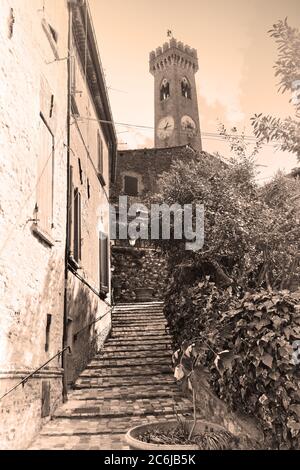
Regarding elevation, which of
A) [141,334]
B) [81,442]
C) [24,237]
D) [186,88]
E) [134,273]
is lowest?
[81,442]

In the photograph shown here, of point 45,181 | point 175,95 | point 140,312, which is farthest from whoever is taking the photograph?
point 175,95

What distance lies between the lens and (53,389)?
19.8ft

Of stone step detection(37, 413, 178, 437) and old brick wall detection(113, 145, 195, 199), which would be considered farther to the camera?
old brick wall detection(113, 145, 195, 199)

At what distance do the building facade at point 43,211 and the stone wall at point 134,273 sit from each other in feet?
26.5

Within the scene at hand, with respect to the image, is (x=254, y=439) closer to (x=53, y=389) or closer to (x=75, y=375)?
(x=53, y=389)

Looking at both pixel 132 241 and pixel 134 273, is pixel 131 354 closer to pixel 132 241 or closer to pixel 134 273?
pixel 134 273

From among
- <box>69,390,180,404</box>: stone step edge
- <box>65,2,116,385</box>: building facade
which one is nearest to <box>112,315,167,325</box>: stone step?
<box>65,2,116,385</box>: building facade

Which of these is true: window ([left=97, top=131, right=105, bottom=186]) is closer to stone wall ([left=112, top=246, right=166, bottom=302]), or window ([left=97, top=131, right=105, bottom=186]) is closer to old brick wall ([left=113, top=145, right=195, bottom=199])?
stone wall ([left=112, top=246, right=166, bottom=302])

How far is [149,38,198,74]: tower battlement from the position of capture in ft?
135

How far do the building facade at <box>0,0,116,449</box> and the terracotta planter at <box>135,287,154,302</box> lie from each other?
8.08 meters

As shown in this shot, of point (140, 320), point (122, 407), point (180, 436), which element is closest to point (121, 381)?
point (122, 407)

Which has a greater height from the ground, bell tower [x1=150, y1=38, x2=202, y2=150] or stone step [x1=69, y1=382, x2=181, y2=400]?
bell tower [x1=150, y1=38, x2=202, y2=150]

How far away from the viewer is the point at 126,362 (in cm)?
898

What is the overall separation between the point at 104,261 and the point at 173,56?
35466 millimetres
